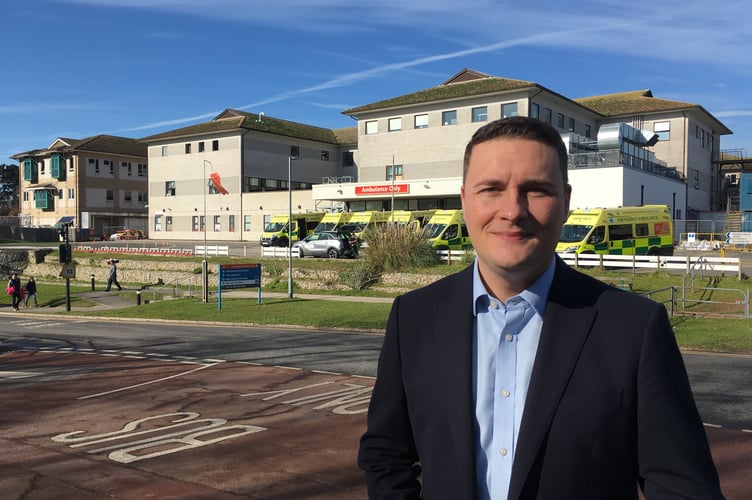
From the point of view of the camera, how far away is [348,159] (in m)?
77.0

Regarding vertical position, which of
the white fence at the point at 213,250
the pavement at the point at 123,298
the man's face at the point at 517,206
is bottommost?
the pavement at the point at 123,298

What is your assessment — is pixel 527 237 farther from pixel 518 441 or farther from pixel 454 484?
pixel 454 484

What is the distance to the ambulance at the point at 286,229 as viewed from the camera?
48.0m

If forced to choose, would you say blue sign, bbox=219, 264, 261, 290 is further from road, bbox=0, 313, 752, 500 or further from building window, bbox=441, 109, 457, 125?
A: building window, bbox=441, 109, 457, 125

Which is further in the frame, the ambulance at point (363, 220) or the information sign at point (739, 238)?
the information sign at point (739, 238)

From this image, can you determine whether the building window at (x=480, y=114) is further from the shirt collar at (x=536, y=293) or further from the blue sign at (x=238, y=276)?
the shirt collar at (x=536, y=293)

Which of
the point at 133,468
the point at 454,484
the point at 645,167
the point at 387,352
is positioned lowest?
the point at 133,468

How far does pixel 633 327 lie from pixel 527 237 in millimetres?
438

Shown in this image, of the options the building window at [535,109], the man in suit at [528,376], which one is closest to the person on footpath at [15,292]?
the man in suit at [528,376]

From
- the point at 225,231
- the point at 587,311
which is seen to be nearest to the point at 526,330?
the point at 587,311

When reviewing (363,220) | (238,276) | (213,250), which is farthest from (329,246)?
(213,250)

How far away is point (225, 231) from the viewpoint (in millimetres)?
67188

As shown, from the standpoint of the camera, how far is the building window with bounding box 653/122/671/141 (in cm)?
6169

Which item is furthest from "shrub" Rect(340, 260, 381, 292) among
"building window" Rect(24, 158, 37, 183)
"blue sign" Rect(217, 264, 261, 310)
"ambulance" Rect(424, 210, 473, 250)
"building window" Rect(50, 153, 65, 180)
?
"building window" Rect(24, 158, 37, 183)
